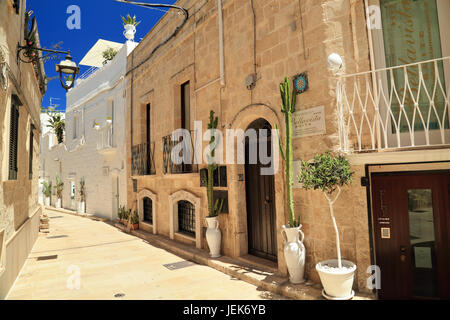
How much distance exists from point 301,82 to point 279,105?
0.60 m

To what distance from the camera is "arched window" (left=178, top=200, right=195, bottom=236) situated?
7953 millimetres

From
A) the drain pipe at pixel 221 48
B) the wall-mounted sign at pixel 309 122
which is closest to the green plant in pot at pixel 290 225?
the wall-mounted sign at pixel 309 122

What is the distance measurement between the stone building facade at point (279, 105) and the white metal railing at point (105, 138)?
4.50 metres

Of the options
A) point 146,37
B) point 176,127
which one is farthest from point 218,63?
point 146,37

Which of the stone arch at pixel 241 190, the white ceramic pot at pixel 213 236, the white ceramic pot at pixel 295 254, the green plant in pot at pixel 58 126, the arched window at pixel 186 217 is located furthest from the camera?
the green plant in pot at pixel 58 126

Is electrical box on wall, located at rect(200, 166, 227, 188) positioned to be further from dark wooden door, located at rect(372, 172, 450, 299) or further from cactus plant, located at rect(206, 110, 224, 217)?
dark wooden door, located at rect(372, 172, 450, 299)

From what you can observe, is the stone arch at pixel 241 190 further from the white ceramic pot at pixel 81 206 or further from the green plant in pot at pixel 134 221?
the white ceramic pot at pixel 81 206

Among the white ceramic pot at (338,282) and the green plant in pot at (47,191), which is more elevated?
the green plant in pot at (47,191)

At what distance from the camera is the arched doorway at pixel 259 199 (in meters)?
5.74

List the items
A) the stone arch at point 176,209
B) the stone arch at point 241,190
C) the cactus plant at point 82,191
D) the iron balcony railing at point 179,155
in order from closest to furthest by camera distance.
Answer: the stone arch at point 241,190
the stone arch at point 176,209
the iron balcony railing at point 179,155
the cactus plant at point 82,191

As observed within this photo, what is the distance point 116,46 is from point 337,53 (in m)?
18.1

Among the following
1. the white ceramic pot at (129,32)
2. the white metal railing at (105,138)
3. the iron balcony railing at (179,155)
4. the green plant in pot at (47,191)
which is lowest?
the green plant in pot at (47,191)
